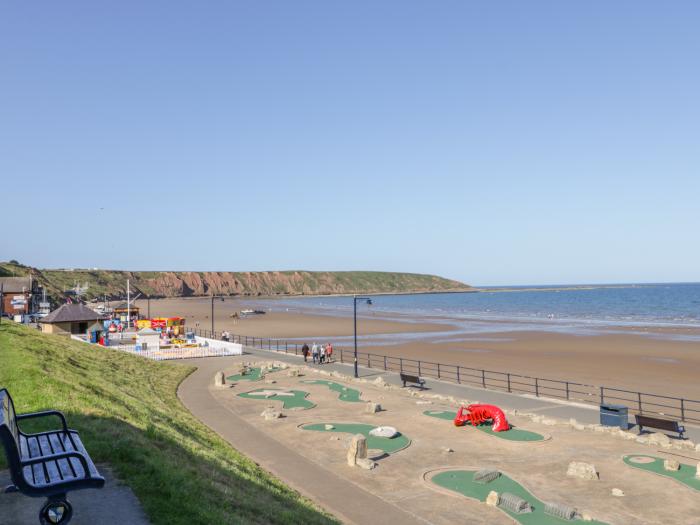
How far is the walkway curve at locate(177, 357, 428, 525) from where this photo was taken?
489 inches

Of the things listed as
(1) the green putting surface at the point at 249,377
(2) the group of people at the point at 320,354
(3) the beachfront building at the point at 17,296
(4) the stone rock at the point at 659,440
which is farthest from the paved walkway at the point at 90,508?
(3) the beachfront building at the point at 17,296

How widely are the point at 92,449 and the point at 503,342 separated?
176 feet

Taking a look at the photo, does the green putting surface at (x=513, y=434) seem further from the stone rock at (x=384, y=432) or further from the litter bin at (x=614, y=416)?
the stone rock at (x=384, y=432)

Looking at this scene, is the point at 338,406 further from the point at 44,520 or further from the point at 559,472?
the point at 44,520

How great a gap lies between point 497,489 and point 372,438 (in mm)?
5821

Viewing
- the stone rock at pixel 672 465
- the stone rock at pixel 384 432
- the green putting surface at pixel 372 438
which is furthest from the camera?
the stone rock at pixel 384 432

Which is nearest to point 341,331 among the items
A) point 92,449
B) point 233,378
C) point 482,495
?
point 233,378

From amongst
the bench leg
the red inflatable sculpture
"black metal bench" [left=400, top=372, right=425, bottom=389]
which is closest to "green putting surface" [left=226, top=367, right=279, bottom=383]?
"black metal bench" [left=400, top=372, right=425, bottom=389]

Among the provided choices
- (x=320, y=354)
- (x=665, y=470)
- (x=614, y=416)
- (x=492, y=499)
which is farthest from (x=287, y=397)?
(x=665, y=470)

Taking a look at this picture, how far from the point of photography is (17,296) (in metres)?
81.6

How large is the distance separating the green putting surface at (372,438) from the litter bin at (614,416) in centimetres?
726

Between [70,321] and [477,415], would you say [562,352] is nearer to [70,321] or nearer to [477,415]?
[477,415]

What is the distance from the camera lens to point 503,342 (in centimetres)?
5847

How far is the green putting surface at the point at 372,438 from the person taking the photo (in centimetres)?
1788
